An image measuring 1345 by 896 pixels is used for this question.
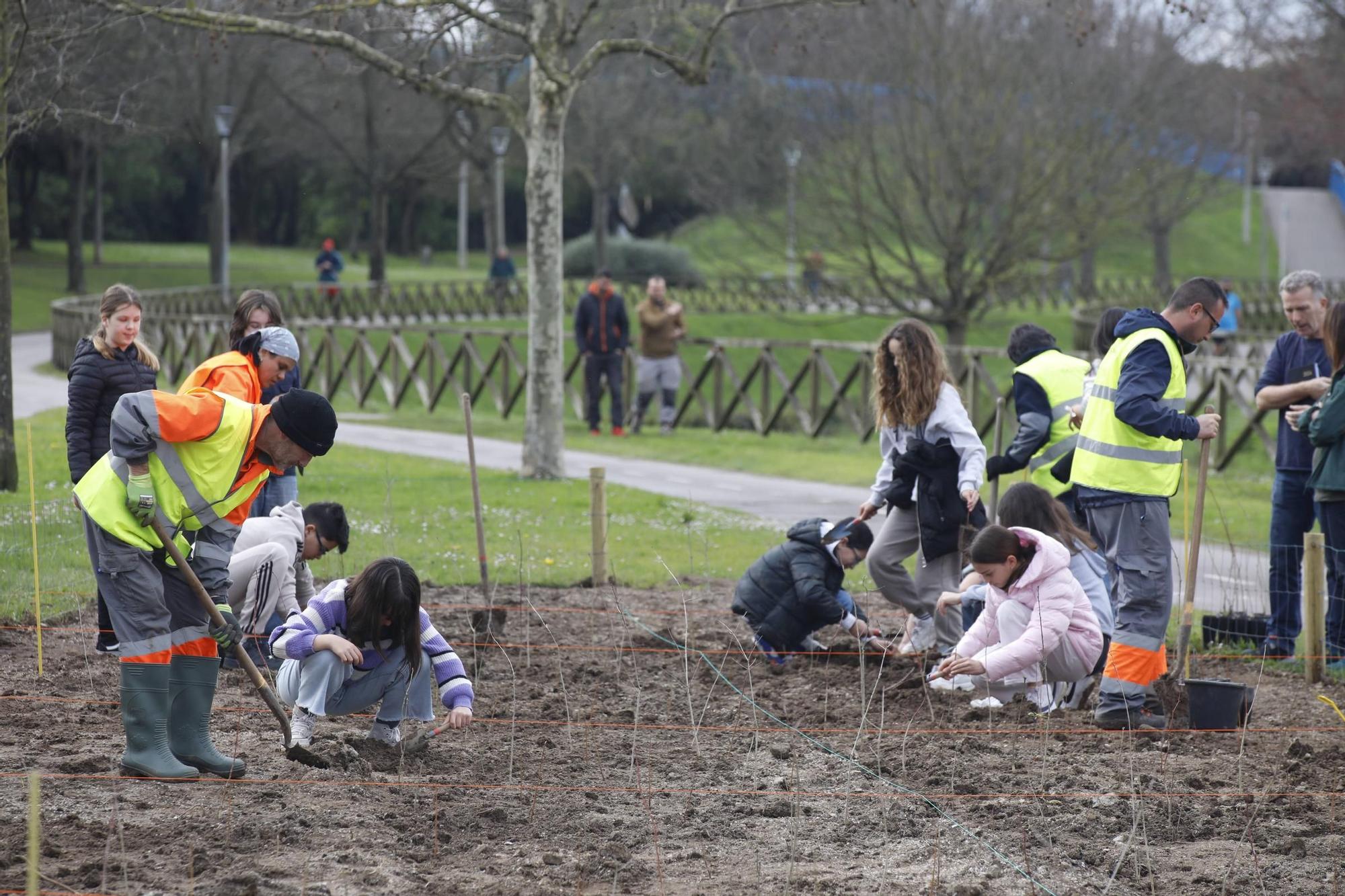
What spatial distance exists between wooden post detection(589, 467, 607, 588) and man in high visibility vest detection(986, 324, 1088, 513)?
7.81 feet

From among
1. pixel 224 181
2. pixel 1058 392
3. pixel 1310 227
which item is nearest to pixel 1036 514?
pixel 1058 392

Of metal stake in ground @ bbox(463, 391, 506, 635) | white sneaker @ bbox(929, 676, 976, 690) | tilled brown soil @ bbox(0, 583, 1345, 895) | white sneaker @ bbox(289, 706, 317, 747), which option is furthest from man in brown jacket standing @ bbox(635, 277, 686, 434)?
white sneaker @ bbox(289, 706, 317, 747)

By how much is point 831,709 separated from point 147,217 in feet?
197

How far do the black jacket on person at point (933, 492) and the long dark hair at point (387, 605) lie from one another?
278 cm

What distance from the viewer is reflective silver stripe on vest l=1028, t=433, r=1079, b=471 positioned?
736 cm

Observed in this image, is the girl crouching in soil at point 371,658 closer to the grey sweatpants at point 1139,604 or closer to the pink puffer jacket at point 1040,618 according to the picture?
the pink puffer jacket at point 1040,618

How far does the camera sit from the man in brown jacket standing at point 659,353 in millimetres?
17219

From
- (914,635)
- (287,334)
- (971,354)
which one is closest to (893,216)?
(971,354)

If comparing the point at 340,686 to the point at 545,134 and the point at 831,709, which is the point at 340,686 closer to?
the point at 831,709

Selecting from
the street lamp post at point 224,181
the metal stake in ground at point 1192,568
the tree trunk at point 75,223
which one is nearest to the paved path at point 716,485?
the metal stake in ground at point 1192,568

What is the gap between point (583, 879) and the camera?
4383mm

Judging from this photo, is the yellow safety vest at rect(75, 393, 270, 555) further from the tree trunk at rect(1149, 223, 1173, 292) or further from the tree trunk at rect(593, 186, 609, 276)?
the tree trunk at rect(1149, 223, 1173, 292)

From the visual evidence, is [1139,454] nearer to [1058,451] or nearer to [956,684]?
[1058,451]

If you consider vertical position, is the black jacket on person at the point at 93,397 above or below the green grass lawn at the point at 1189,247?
below
